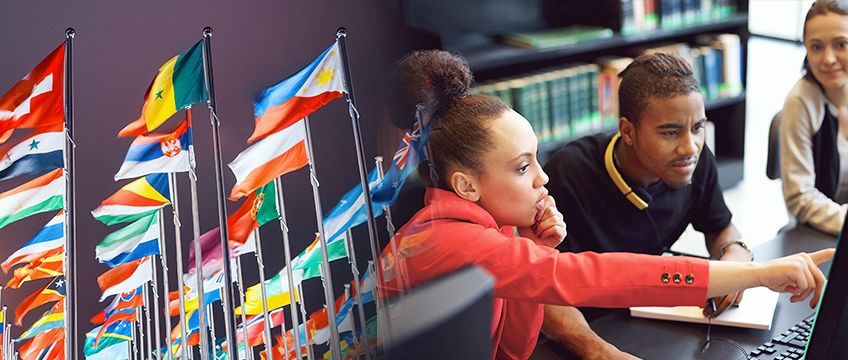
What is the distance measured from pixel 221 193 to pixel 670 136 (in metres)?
0.77

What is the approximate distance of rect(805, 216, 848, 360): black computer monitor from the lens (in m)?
1.01

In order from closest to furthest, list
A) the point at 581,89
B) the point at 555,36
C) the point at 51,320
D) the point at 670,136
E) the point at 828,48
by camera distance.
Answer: the point at 51,320, the point at 670,136, the point at 828,48, the point at 555,36, the point at 581,89

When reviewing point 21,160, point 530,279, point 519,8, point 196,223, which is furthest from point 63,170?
point 519,8

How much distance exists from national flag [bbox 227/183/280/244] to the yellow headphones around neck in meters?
0.68

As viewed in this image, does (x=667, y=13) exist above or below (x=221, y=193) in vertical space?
above

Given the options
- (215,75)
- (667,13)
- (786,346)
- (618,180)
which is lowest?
(786,346)

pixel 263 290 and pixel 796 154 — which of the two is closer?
pixel 263 290

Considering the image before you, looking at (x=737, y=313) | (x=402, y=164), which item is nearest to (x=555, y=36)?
(x=737, y=313)

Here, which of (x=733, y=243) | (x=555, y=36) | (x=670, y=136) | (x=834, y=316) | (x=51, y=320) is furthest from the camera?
(x=555, y=36)

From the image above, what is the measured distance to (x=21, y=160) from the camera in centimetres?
111

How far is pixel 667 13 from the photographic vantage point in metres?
3.16

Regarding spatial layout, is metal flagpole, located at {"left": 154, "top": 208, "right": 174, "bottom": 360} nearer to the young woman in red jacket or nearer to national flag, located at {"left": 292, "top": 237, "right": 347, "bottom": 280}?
national flag, located at {"left": 292, "top": 237, "right": 347, "bottom": 280}

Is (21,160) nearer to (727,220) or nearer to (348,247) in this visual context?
(348,247)

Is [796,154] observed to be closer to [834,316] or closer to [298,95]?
[834,316]
